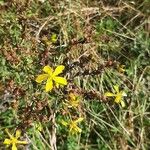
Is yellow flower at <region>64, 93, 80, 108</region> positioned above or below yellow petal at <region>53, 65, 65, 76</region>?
below

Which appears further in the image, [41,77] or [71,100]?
[71,100]

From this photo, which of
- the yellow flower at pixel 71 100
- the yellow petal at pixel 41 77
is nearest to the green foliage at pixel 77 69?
the yellow flower at pixel 71 100

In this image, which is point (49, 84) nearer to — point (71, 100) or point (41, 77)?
point (41, 77)

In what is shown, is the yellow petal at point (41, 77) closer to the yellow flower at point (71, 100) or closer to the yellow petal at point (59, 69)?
the yellow petal at point (59, 69)

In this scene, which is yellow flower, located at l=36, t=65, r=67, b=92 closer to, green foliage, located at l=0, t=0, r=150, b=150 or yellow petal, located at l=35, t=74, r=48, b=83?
yellow petal, located at l=35, t=74, r=48, b=83

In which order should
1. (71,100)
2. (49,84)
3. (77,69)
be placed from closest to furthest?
(49,84)
(71,100)
(77,69)

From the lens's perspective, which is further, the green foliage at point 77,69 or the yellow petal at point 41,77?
the green foliage at point 77,69

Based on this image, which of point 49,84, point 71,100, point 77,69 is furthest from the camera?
point 77,69

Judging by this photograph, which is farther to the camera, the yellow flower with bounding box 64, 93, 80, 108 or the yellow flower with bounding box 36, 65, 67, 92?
the yellow flower with bounding box 64, 93, 80, 108

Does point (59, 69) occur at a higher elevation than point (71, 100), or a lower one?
higher

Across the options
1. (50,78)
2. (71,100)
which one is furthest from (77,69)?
(50,78)

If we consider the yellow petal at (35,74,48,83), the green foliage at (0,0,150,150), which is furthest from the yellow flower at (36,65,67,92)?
the green foliage at (0,0,150,150)
